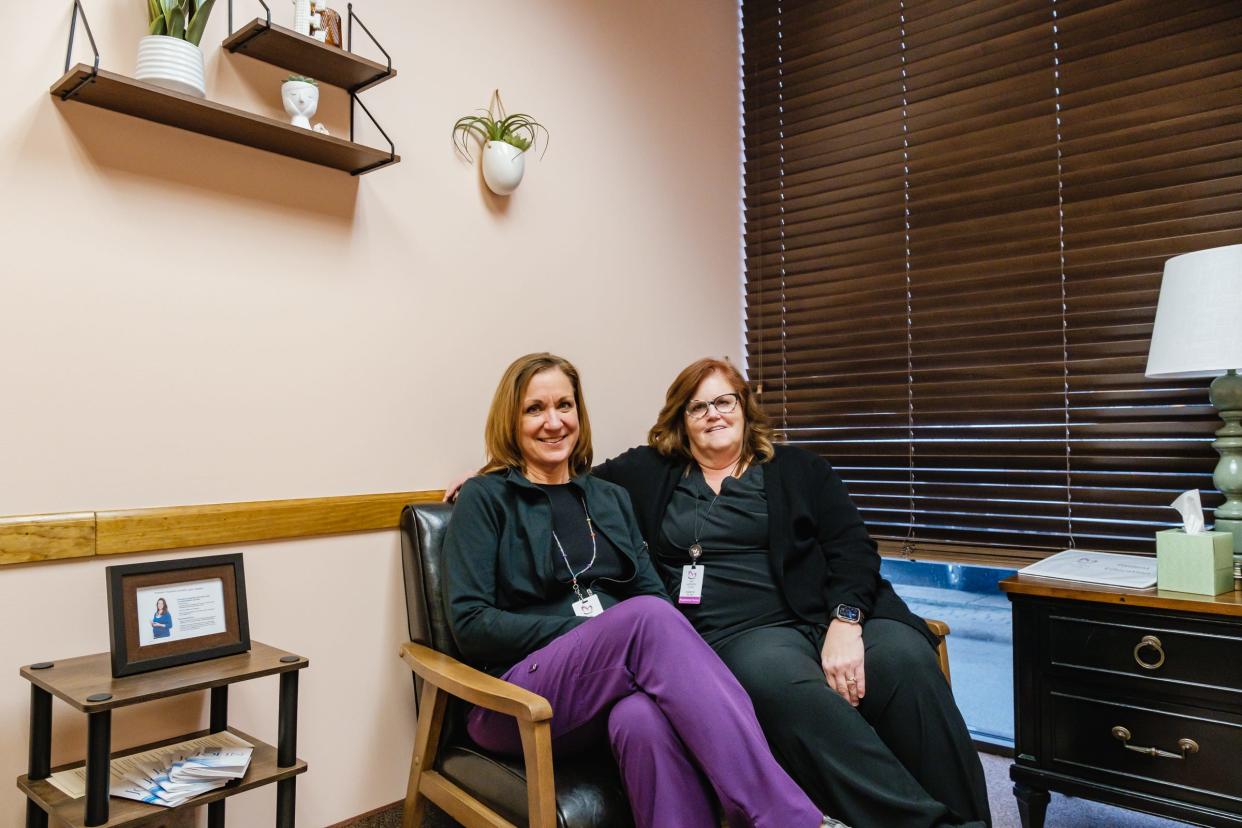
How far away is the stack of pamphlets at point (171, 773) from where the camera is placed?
1345mm

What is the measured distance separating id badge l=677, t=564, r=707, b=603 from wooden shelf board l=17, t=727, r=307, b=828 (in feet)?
3.12

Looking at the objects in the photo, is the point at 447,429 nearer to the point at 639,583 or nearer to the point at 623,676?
the point at 639,583

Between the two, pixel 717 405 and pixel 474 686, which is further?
pixel 717 405

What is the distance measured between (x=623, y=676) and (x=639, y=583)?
449 millimetres

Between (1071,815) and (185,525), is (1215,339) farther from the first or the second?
→ (185,525)

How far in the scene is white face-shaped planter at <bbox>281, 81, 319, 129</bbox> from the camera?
5.79ft

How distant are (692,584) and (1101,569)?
1013 mm

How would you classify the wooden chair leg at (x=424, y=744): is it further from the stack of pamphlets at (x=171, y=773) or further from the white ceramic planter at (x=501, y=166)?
the white ceramic planter at (x=501, y=166)

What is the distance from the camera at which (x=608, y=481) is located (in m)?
2.25

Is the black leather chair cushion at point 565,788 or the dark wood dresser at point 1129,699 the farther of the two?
the dark wood dresser at point 1129,699

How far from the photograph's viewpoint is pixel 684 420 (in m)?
2.32

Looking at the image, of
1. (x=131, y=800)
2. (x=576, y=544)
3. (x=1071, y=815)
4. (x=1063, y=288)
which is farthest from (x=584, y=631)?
(x=1063, y=288)

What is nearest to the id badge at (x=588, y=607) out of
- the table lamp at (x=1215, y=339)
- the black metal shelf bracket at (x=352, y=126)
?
the black metal shelf bracket at (x=352, y=126)

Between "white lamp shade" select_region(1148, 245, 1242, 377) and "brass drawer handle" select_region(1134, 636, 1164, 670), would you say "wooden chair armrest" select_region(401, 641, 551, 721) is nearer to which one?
"brass drawer handle" select_region(1134, 636, 1164, 670)
